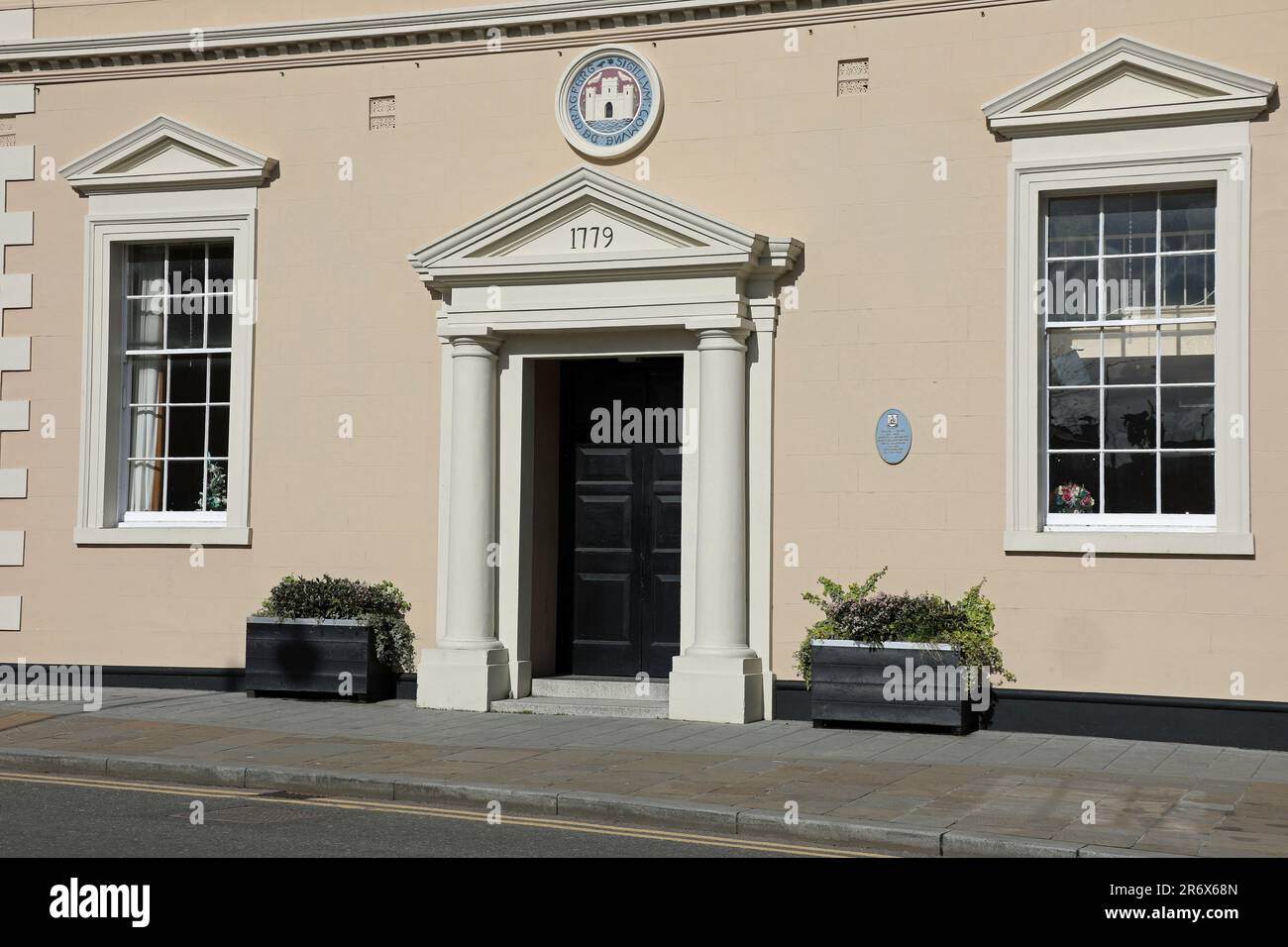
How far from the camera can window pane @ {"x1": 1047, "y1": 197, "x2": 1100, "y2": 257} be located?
12.7m

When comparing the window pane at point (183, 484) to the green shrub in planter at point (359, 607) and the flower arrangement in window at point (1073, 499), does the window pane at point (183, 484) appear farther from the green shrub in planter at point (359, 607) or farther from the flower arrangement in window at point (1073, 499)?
the flower arrangement in window at point (1073, 499)

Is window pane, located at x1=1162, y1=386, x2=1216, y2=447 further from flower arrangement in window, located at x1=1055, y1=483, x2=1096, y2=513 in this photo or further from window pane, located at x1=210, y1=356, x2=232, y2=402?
window pane, located at x1=210, y1=356, x2=232, y2=402

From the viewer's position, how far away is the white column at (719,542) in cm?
1302

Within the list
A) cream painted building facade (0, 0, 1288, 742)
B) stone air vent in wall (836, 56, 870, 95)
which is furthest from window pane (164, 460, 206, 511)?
stone air vent in wall (836, 56, 870, 95)

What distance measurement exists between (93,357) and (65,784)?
6.16 metres

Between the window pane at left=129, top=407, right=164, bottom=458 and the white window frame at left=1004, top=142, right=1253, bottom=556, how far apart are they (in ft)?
27.0

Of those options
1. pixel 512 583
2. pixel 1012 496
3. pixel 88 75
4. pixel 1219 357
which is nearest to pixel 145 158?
pixel 88 75

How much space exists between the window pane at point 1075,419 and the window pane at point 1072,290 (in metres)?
0.63

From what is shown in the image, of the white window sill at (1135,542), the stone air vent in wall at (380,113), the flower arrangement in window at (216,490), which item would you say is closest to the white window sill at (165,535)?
the flower arrangement in window at (216,490)

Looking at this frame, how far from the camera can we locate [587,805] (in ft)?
29.6

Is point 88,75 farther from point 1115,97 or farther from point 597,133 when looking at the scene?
point 1115,97

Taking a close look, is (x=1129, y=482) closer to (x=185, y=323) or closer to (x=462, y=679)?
(x=462, y=679)

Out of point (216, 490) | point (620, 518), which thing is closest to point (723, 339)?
point (620, 518)

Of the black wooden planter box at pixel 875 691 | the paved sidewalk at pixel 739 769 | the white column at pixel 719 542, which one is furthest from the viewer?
the white column at pixel 719 542
